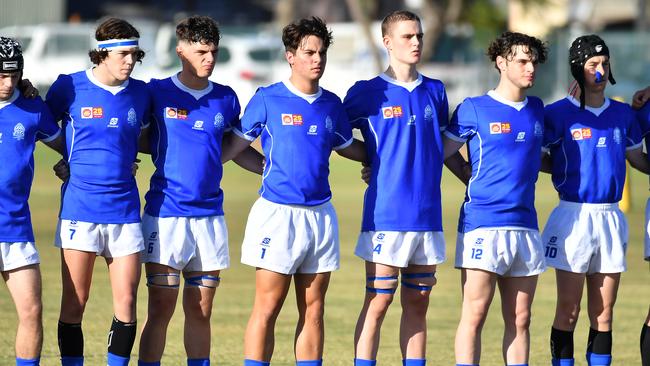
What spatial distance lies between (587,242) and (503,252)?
65cm

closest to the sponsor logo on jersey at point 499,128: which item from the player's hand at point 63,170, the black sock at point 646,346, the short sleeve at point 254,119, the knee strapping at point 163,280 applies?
the short sleeve at point 254,119

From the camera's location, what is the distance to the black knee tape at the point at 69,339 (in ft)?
25.4

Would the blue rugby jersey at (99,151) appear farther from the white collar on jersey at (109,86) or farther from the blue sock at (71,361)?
the blue sock at (71,361)

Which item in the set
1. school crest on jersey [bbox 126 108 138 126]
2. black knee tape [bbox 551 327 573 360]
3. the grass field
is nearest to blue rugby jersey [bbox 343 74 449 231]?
the grass field

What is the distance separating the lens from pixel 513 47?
7855 mm

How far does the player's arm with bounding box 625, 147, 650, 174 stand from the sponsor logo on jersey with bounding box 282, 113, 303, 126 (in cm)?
223

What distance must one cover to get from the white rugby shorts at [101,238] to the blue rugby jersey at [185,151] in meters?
0.22

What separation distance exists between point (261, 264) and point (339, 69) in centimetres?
2536

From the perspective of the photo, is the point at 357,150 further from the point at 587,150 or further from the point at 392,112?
the point at 587,150

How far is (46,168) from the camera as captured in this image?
74.3 ft

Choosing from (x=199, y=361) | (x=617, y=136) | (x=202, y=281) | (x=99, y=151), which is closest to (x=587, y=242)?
(x=617, y=136)

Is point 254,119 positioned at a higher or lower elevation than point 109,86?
lower

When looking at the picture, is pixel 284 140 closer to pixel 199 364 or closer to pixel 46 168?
pixel 199 364

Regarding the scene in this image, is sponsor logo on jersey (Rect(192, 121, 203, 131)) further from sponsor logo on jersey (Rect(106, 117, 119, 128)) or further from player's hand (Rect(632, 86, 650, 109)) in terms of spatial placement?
player's hand (Rect(632, 86, 650, 109))
